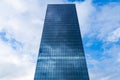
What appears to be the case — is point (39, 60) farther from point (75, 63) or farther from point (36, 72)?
point (75, 63)

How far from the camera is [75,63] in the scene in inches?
5276

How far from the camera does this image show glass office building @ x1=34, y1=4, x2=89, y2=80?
5133 inches

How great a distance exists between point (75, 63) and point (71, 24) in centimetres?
2312

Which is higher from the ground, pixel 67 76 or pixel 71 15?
pixel 71 15

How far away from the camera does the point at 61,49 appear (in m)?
138

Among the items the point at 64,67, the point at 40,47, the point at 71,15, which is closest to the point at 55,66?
the point at 64,67

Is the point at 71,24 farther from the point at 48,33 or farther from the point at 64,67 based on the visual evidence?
the point at 64,67

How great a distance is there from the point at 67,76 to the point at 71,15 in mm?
37000

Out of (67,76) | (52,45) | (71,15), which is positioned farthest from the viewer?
(71,15)

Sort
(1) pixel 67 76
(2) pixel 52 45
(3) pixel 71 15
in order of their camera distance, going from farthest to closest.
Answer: (3) pixel 71 15, (2) pixel 52 45, (1) pixel 67 76

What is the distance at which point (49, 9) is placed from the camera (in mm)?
150125

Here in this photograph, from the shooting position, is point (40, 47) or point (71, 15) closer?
point (40, 47)

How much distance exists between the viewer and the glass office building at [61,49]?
130375mm

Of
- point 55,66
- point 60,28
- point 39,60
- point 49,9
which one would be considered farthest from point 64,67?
point 49,9
